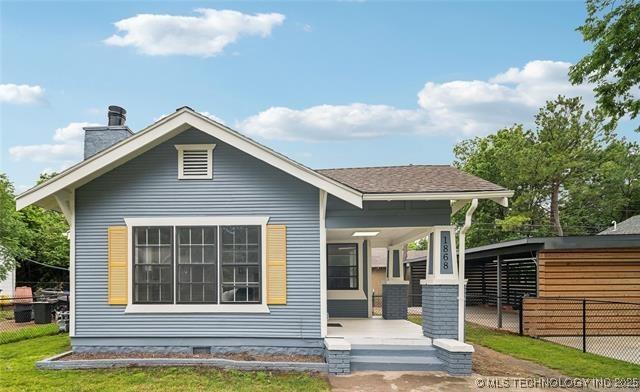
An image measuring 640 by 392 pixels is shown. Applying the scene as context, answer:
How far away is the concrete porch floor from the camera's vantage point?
894 cm

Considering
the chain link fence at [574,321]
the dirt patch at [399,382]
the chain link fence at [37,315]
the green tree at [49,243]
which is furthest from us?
the green tree at [49,243]

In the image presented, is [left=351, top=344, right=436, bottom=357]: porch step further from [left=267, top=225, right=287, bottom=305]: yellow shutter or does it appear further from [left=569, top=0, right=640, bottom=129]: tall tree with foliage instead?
[left=569, top=0, right=640, bottom=129]: tall tree with foliage

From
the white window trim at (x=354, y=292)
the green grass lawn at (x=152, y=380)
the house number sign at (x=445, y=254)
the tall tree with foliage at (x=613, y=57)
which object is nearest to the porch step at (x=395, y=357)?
the green grass lawn at (x=152, y=380)

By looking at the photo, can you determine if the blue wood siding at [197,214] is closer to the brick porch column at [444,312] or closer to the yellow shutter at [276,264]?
the yellow shutter at [276,264]

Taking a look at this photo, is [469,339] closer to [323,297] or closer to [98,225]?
[323,297]

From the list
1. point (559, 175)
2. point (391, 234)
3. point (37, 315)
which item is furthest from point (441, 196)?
point (559, 175)

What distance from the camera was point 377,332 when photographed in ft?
32.8

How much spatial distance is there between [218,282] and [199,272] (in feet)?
1.22

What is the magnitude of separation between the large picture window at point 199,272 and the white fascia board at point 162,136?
1318mm

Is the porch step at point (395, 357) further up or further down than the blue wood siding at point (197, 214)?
further down

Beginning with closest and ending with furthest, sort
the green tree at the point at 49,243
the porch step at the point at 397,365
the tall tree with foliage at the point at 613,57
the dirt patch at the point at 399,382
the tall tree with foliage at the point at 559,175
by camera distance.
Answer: the dirt patch at the point at 399,382 → the porch step at the point at 397,365 → the tall tree with foliage at the point at 613,57 → the green tree at the point at 49,243 → the tall tree with foliage at the point at 559,175

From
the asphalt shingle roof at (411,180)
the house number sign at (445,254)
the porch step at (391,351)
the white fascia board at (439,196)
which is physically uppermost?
the asphalt shingle roof at (411,180)

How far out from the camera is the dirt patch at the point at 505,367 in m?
8.38

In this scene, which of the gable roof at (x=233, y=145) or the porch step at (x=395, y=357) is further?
the gable roof at (x=233, y=145)
